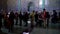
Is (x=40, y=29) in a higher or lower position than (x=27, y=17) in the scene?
lower

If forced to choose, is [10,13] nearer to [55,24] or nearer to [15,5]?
[15,5]

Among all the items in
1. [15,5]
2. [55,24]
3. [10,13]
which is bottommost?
[55,24]

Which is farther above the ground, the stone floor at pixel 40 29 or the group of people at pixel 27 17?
the group of people at pixel 27 17

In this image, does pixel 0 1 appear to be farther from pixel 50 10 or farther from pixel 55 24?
pixel 55 24

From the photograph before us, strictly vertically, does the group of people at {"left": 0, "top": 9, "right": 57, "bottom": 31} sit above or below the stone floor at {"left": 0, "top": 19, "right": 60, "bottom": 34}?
above

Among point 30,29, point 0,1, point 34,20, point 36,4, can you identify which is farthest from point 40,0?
point 0,1

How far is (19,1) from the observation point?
2387 millimetres

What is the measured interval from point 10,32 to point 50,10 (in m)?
0.90

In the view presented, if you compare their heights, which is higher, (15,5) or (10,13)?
(15,5)

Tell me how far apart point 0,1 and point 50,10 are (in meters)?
1.01

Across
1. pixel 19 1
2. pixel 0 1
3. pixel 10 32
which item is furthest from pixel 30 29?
pixel 0 1

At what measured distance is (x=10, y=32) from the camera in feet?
7.93

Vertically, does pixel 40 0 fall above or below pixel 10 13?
above

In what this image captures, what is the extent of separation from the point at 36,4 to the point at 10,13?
1.79ft
